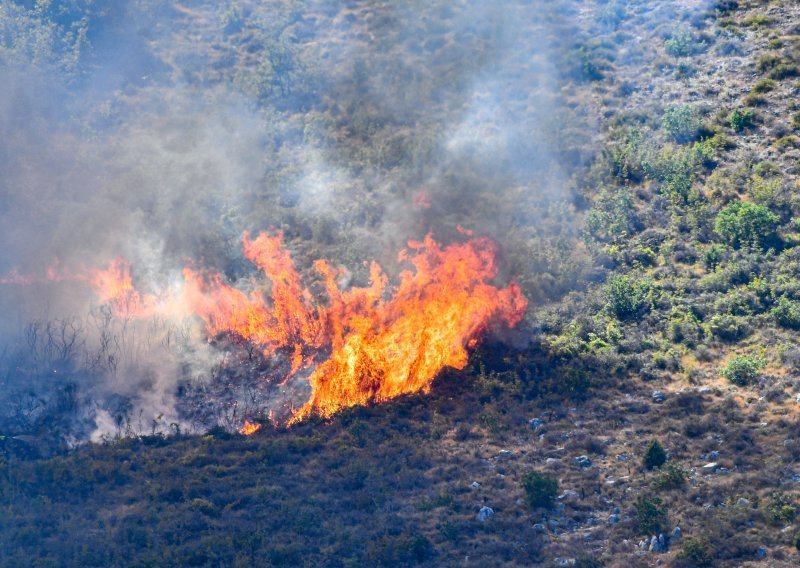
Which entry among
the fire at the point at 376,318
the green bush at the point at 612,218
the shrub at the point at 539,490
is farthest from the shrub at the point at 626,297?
the shrub at the point at 539,490

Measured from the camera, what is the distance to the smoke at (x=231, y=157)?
159 ft

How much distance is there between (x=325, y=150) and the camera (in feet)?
213

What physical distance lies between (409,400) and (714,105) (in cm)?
2866

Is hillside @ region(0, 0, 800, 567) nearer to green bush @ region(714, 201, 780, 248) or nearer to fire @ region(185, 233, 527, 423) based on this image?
green bush @ region(714, 201, 780, 248)

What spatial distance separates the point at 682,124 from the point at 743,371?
20852mm

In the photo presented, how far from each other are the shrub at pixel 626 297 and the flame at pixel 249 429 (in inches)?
704

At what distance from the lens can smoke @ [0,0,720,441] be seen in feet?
159

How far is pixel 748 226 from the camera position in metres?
50.2

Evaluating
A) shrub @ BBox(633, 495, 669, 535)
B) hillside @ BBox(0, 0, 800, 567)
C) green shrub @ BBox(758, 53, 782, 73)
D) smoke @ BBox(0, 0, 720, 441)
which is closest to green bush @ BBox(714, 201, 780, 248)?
hillside @ BBox(0, 0, 800, 567)

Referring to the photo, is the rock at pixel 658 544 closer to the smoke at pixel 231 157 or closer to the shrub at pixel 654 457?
the shrub at pixel 654 457

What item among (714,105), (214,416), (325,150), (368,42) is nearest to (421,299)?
(214,416)

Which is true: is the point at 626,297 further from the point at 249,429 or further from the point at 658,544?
the point at 249,429

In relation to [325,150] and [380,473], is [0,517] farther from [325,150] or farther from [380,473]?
[325,150]

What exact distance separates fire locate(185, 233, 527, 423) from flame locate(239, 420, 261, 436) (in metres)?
1.61
